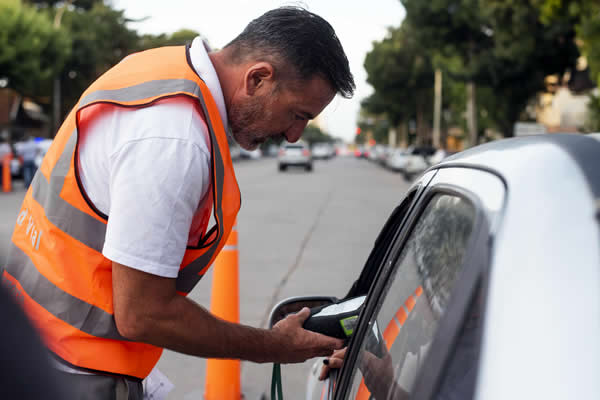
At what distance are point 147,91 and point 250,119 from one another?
39cm

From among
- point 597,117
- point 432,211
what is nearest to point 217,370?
point 432,211

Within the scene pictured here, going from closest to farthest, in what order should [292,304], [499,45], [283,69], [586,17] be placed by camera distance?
[283,69]
[292,304]
[586,17]
[499,45]

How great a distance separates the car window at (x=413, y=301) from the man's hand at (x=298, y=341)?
0.12m

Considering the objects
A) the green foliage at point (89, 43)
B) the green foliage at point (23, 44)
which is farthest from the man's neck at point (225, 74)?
the green foliage at point (89, 43)

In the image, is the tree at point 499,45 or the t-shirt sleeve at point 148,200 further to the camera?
the tree at point 499,45

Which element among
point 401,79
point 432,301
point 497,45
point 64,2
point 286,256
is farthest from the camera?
point 401,79

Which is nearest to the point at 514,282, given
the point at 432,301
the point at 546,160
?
the point at 546,160

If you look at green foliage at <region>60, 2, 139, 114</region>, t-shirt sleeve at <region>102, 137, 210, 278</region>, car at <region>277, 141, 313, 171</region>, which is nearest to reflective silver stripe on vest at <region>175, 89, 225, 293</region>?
t-shirt sleeve at <region>102, 137, 210, 278</region>

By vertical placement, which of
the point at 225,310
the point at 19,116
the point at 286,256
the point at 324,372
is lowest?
the point at 286,256

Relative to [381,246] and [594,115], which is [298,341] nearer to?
[381,246]

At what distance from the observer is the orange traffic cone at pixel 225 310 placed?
12.6 feet

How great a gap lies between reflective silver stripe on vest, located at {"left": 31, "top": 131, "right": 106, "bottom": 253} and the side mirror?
0.82m

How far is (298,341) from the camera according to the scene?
1.78 metres

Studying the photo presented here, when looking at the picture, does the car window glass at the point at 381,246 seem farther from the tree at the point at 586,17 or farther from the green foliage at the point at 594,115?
the green foliage at the point at 594,115
